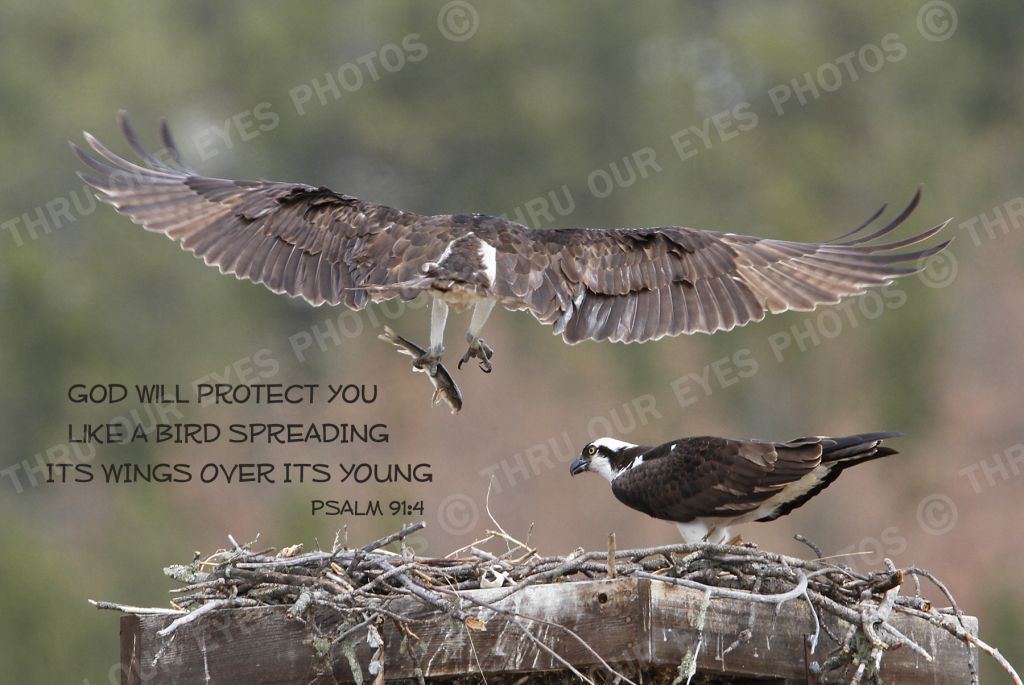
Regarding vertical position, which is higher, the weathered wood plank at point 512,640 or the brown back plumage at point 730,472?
the brown back plumage at point 730,472

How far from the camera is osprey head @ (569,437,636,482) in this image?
A: 5773 mm

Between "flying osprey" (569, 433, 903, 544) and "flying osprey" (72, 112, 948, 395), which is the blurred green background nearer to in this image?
"flying osprey" (72, 112, 948, 395)

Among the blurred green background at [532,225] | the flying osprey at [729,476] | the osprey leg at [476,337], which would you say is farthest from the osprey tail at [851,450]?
the blurred green background at [532,225]

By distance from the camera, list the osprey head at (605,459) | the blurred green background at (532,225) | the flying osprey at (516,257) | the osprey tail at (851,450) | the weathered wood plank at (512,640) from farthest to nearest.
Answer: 1. the blurred green background at (532,225)
2. the osprey head at (605,459)
3. the flying osprey at (516,257)
4. the osprey tail at (851,450)
5. the weathered wood plank at (512,640)

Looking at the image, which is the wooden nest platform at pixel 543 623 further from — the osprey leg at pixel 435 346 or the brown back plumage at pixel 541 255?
the brown back plumage at pixel 541 255

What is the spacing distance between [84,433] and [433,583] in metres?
16.2

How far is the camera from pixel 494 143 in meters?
25.3

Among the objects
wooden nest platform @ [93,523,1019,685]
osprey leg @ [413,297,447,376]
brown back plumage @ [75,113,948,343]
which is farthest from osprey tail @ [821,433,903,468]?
osprey leg @ [413,297,447,376]

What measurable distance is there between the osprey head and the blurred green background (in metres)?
10.7

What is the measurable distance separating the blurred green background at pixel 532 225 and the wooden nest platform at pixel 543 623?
1252 cm

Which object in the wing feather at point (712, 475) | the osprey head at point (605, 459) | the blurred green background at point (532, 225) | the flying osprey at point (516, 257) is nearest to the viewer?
the wing feather at point (712, 475)

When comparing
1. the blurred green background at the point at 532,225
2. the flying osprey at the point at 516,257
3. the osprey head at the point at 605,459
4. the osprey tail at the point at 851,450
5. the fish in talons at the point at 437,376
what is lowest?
the osprey tail at the point at 851,450

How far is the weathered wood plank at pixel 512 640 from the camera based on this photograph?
3.73m

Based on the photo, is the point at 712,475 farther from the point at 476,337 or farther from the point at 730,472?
the point at 476,337
